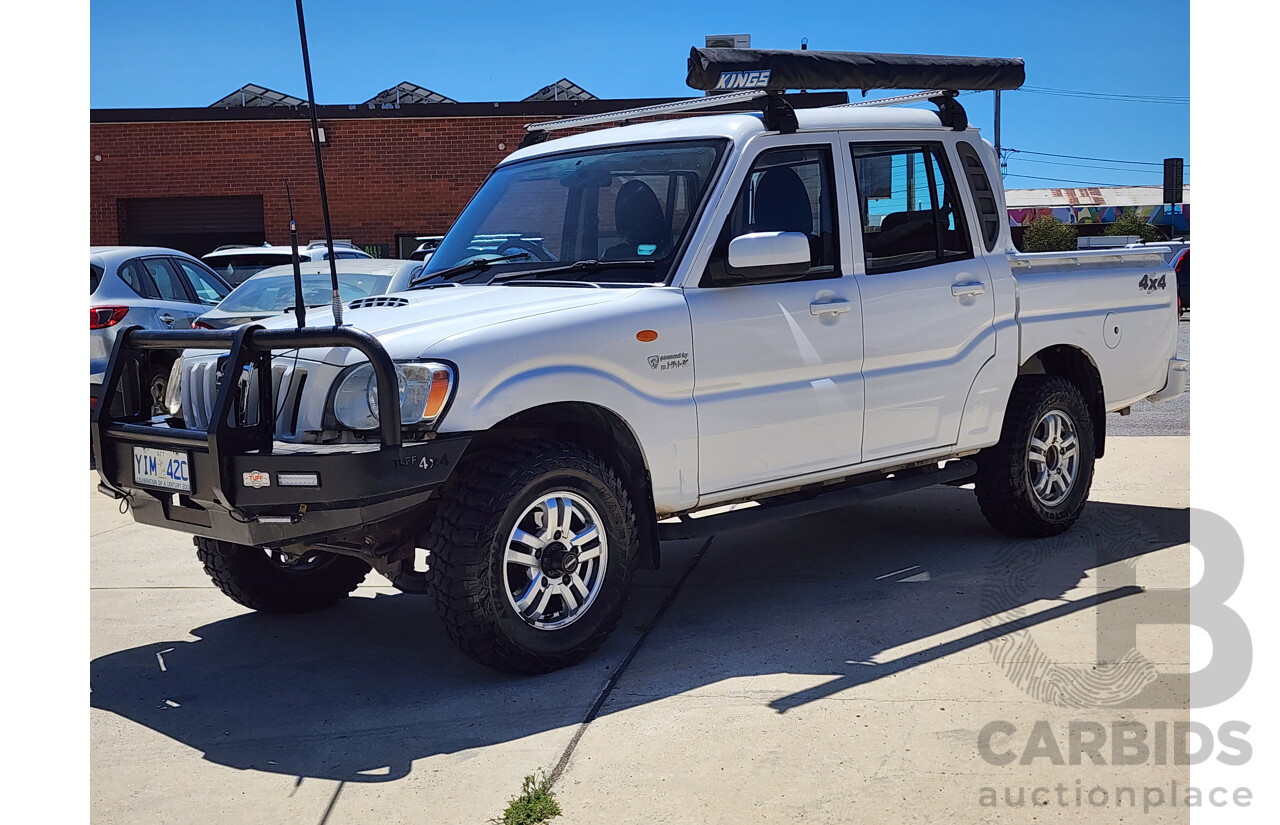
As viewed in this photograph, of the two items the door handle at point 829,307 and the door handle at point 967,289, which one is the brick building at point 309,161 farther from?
the door handle at point 829,307

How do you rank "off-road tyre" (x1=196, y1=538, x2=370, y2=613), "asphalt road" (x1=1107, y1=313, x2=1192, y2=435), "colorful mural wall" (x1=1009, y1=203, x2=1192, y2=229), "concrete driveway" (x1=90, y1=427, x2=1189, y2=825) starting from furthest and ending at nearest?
"colorful mural wall" (x1=1009, y1=203, x2=1192, y2=229), "asphalt road" (x1=1107, y1=313, x2=1192, y2=435), "off-road tyre" (x1=196, y1=538, x2=370, y2=613), "concrete driveway" (x1=90, y1=427, x2=1189, y2=825)

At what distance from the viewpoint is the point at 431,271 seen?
6039mm

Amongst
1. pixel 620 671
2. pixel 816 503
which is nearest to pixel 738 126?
pixel 816 503

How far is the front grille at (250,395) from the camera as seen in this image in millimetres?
4656

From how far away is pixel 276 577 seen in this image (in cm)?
595

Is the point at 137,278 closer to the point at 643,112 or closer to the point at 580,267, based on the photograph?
the point at 643,112

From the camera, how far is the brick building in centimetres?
2677

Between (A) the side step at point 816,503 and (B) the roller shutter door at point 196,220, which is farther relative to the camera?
(B) the roller shutter door at point 196,220

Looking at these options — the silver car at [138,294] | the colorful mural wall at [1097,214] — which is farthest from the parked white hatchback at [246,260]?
the colorful mural wall at [1097,214]

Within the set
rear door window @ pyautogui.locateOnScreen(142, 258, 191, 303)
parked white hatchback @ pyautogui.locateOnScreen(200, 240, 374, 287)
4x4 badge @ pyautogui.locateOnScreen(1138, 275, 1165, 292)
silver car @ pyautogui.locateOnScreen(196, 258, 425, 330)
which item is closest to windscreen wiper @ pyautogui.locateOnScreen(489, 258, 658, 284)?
4x4 badge @ pyautogui.locateOnScreen(1138, 275, 1165, 292)

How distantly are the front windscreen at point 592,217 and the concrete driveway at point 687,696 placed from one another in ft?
5.29

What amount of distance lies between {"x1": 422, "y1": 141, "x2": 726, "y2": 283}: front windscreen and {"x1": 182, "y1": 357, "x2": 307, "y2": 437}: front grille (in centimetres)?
127

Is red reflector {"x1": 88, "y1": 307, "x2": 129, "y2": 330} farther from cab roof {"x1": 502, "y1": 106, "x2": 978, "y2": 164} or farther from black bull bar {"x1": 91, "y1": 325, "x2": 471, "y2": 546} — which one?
black bull bar {"x1": 91, "y1": 325, "x2": 471, "y2": 546}

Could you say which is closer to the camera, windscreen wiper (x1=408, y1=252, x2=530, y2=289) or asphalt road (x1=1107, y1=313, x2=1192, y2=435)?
windscreen wiper (x1=408, y1=252, x2=530, y2=289)
